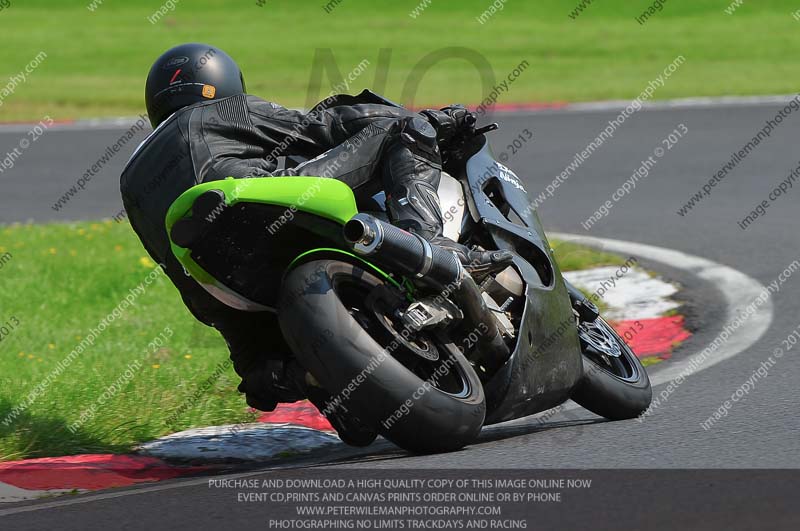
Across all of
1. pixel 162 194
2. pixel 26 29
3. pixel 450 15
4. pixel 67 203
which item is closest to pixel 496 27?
pixel 450 15

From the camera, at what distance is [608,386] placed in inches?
204

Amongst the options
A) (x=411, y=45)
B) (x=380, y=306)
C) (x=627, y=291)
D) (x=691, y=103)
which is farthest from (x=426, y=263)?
(x=411, y=45)

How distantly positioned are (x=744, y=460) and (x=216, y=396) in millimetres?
2762

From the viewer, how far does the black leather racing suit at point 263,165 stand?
4703mm

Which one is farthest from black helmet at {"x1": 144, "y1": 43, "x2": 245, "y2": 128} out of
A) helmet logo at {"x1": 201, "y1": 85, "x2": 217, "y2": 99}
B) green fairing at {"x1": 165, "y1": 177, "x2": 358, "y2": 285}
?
green fairing at {"x1": 165, "y1": 177, "x2": 358, "y2": 285}

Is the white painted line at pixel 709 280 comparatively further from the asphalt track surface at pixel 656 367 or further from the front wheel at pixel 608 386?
the front wheel at pixel 608 386

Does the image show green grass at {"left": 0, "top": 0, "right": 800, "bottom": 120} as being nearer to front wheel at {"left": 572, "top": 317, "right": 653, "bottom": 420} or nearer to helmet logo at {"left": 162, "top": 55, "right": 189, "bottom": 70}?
front wheel at {"left": 572, "top": 317, "right": 653, "bottom": 420}

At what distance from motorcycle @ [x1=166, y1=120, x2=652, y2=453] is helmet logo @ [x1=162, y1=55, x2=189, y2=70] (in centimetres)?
77

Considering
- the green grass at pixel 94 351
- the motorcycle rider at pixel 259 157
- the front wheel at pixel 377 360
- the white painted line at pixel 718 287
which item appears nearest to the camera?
the front wheel at pixel 377 360

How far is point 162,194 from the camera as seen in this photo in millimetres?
4695

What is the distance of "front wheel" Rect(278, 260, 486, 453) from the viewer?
4242 mm

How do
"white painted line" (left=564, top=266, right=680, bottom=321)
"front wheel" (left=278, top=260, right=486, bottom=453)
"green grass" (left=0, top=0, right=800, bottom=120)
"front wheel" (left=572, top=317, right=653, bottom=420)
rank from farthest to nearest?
"green grass" (left=0, top=0, right=800, bottom=120)
"white painted line" (left=564, top=266, right=680, bottom=321)
"front wheel" (left=572, top=317, right=653, bottom=420)
"front wheel" (left=278, top=260, right=486, bottom=453)

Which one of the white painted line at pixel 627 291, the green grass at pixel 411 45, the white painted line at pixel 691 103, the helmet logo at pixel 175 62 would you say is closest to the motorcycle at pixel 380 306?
the helmet logo at pixel 175 62

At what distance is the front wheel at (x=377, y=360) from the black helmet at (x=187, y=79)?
984mm
